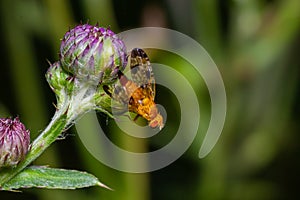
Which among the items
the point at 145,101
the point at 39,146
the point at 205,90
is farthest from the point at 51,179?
the point at 205,90

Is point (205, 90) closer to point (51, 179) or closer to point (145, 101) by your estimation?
point (145, 101)

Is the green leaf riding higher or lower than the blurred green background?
lower

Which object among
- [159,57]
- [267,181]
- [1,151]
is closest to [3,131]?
[1,151]

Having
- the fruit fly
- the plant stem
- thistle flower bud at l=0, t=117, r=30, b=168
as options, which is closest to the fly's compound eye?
the fruit fly

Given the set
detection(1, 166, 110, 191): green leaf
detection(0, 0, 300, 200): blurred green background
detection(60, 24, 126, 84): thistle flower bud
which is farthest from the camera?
detection(0, 0, 300, 200): blurred green background

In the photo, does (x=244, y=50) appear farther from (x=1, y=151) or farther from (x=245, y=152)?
(x=1, y=151)

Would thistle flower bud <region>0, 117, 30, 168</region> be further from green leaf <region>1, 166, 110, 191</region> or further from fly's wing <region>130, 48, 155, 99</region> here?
fly's wing <region>130, 48, 155, 99</region>
